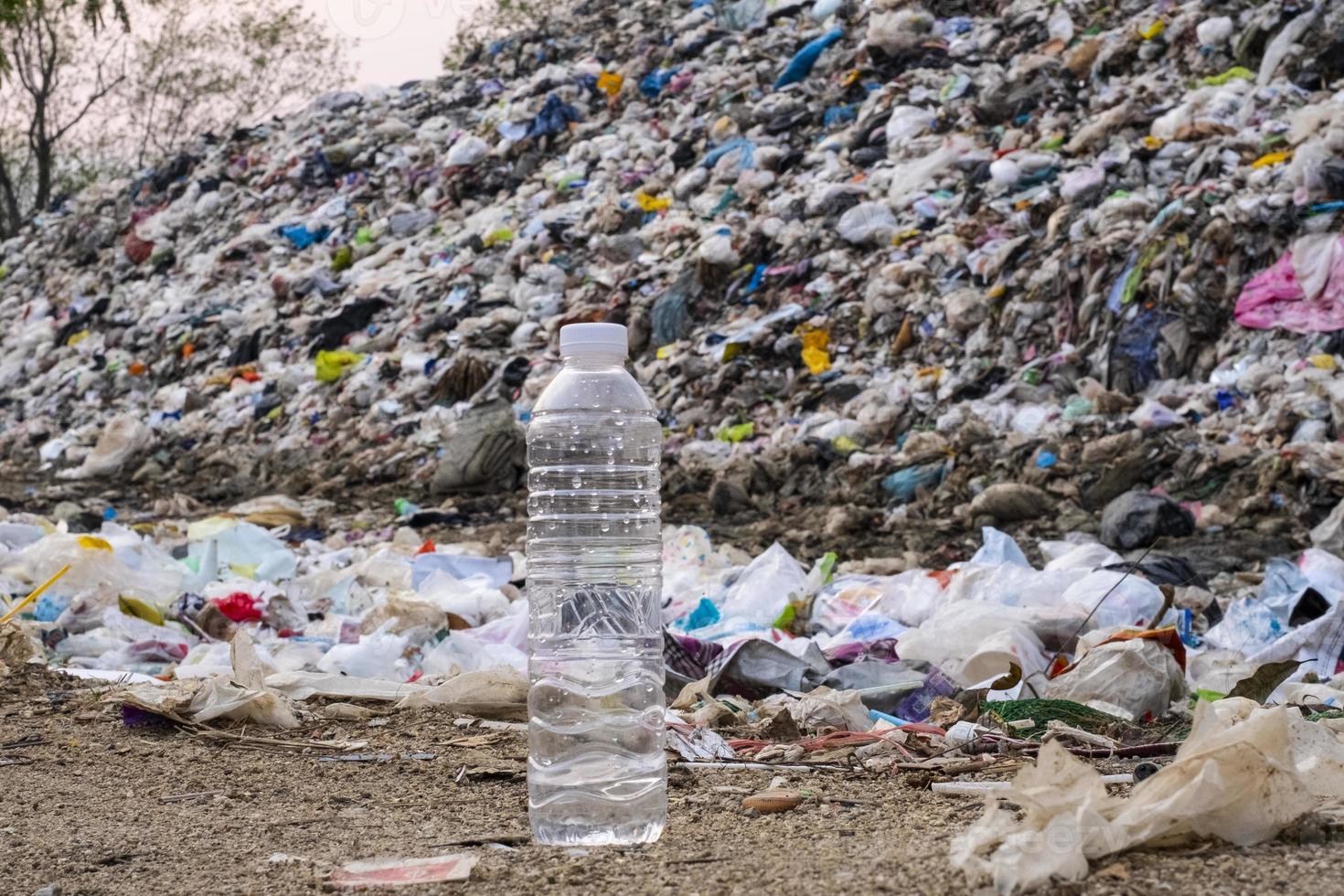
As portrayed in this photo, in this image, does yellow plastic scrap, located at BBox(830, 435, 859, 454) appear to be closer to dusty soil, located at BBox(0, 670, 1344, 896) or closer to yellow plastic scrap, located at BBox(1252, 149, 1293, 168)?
yellow plastic scrap, located at BBox(1252, 149, 1293, 168)

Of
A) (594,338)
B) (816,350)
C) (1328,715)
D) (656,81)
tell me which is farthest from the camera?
(656,81)

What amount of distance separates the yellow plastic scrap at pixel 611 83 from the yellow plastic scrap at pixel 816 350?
4.78 meters

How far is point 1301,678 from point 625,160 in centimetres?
836

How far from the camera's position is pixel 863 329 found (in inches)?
305

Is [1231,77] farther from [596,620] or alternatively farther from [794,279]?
[596,620]

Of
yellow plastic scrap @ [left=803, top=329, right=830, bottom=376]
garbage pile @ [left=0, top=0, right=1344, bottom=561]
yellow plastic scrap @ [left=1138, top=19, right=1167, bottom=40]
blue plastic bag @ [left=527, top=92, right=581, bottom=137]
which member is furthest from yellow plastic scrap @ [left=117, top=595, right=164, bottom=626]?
blue plastic bag @ [left=527, top=92, right=581, bottom=137]

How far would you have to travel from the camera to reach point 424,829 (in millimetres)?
2145

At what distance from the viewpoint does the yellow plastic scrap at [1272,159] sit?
682 cm

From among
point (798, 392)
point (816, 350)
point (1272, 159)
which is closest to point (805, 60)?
point (816, 350)

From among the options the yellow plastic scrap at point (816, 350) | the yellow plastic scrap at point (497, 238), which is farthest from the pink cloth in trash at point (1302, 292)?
the yellow plastic scrap at point (497, 238)

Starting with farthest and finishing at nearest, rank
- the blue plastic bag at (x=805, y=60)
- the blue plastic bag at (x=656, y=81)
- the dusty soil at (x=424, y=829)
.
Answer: the blue plastic bag at (x=656, y=81) < the blue plastic bag at (x=805, y=60) < the dusty soil at (x=424, y=829)

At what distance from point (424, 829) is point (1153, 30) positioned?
26.8 feet

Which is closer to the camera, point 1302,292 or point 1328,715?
point 1328,715

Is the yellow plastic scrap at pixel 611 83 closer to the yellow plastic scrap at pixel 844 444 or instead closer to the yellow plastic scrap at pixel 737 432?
the yellow plastic scrap at pixel 737 432
